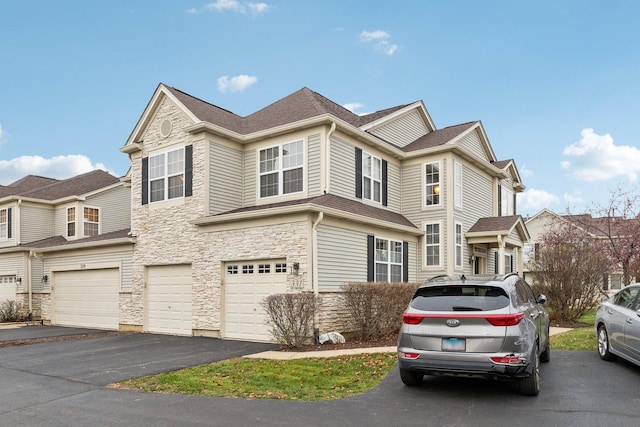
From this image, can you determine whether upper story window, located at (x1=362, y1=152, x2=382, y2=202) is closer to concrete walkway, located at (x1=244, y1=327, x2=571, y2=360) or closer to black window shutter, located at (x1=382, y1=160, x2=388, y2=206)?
black window shutter, located at (x1=382, y1=160, x2=388, y2=206)

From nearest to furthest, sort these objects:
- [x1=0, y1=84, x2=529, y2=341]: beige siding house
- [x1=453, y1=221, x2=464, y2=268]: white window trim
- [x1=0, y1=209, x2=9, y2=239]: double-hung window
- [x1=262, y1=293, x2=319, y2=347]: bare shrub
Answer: [x1=262, y1=293, x2=319, y2=347]: bare shrub → [x1=0, y1=84, x2=529, y2=341]: beige siding house → [x1=453, y1=221, x2=464, y2=268]: white window trim → [x1=0, y1=209, x2=9, y2=239]: double-hung window

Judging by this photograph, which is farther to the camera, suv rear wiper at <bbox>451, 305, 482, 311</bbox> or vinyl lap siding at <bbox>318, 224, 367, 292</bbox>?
vinyl lap siding at <bbox>318, 224, 367, 292</bbox>

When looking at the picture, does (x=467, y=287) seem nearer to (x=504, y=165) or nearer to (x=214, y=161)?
(x=214, y=161)

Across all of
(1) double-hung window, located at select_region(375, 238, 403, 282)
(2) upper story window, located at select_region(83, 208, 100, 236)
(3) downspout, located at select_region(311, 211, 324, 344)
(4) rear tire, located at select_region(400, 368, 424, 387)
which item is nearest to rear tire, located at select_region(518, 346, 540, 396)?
(4) rear tire, located at select_region(400, 368, 424, 387)

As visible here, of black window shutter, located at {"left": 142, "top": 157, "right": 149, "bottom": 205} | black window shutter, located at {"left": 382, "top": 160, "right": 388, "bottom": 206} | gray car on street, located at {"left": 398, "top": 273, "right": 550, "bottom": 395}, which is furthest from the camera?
black window shutter, located at {"left": 382, "top": 160, "right": 388, "bottom": 206}

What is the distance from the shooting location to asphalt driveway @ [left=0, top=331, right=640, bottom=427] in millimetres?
6176

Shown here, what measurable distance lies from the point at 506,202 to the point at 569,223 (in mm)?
6161

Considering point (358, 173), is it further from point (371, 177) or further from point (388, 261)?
point (388, 261)

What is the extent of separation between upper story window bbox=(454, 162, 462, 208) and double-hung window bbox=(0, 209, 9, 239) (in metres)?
22.1

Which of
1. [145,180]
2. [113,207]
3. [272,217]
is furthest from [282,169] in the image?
[113,207]

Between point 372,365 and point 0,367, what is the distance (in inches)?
316

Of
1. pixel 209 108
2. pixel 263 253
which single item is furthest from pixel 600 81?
pixel 209 108

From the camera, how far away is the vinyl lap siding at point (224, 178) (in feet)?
54.1

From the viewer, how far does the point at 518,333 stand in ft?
21.7
